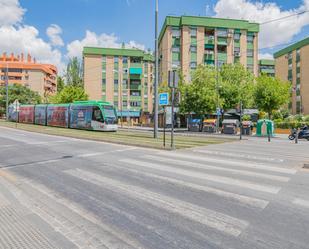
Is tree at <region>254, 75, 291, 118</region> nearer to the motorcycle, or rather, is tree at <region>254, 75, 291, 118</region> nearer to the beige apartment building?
the beige apartment building

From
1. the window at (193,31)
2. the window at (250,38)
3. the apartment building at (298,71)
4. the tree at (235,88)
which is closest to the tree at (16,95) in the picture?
the window at (193,31)

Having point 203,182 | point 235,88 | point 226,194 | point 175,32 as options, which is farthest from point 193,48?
point 226,194

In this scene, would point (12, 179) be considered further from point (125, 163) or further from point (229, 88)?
point (229, 88)

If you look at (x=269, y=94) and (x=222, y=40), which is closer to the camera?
(x=269, y=94)

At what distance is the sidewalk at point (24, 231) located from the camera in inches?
129

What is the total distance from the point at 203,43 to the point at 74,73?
3603 cm

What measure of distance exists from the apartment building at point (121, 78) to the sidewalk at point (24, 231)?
56.4 meters

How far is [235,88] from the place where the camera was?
34.9m

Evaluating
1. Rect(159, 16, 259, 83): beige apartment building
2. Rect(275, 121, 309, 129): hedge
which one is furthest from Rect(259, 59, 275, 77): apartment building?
Rect(275, 121, 309, 129): hedge

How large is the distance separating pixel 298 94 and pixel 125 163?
67020mm

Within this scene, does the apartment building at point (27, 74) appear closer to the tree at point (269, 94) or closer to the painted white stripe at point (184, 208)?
the tree at point (269, 94)

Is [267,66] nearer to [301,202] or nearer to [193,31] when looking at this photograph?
[193,31]

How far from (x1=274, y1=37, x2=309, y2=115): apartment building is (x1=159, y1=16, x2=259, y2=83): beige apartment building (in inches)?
622

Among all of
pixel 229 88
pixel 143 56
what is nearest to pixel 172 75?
pixel 229 88
